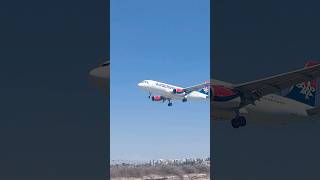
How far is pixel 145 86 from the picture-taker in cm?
2544
